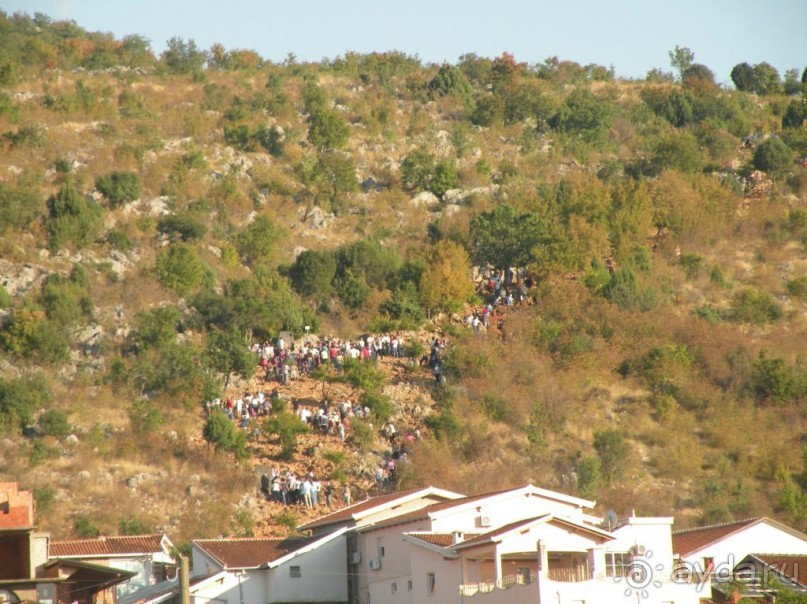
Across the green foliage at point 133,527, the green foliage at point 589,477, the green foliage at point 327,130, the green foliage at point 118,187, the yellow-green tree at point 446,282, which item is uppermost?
the green foliage at point 327,130

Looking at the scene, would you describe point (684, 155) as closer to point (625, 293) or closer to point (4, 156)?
point (625, 293)

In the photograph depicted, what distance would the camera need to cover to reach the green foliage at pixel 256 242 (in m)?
70.5

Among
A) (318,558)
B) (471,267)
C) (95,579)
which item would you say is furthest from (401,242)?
(95,579)

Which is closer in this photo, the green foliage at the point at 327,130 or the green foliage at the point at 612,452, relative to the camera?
the green foliage at the point at 612,452

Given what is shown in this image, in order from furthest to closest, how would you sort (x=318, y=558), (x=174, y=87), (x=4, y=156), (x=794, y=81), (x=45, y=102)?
(x=794, y=81), (x=174, y=87), (x=45, y=102), (x=4, y=156), (x=318, y=558)

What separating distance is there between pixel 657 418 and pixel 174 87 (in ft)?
131

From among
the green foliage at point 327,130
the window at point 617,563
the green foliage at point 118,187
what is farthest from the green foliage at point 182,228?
the window at point 617,563

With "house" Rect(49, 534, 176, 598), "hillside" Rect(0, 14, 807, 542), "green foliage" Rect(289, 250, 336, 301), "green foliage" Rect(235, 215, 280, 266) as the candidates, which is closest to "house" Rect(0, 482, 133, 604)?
"house" Rect(49, 534, 176, 598)

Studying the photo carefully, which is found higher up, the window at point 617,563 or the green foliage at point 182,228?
the green foliage at point 182,228

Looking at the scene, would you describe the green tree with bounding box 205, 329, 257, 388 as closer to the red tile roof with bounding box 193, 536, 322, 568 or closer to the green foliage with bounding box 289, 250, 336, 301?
the green foliage with bounding box 289, 250, 336, 301

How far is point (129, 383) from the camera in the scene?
191ft

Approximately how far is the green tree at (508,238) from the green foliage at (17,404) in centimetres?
2275

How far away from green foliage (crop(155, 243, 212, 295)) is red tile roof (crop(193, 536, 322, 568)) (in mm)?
22824

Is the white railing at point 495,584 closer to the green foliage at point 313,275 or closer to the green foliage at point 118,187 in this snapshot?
the green foliage at point 313,275
